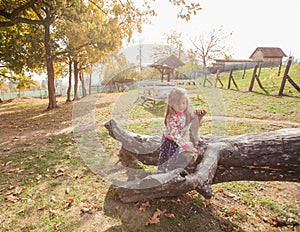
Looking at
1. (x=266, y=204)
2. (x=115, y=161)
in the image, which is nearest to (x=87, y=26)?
(x=115, y=161)

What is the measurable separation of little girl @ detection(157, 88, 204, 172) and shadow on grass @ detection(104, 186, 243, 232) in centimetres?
57

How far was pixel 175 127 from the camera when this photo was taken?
279 centimetres

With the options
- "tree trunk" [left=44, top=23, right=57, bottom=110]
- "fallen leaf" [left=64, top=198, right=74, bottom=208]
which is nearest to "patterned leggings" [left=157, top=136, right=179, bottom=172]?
"fallen leaf" [left=64, top=198, right=74, bottom=208]

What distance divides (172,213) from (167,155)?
86 centimetres

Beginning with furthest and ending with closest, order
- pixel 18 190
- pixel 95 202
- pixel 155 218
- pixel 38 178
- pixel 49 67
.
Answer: pixel 49 67
pixel 38 178
pixel 18 190
pixel 95 202
pixel 155 218

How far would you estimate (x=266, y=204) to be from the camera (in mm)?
2902

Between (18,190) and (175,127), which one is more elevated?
(175,127)

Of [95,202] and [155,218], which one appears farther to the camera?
[95,202]

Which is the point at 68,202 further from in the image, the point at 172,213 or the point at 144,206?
the point at 172,213

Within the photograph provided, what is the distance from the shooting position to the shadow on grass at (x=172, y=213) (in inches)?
95.3

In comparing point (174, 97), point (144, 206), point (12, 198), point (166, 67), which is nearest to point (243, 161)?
point (174, 97)

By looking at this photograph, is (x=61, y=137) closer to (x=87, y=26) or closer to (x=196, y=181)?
(x=196, y=181)

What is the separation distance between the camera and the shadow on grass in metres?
2.42

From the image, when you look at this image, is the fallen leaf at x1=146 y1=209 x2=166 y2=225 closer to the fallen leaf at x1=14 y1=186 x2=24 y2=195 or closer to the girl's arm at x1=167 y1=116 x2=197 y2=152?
the girl's arm at x1=167 y1=116 x2=197 y2=152
